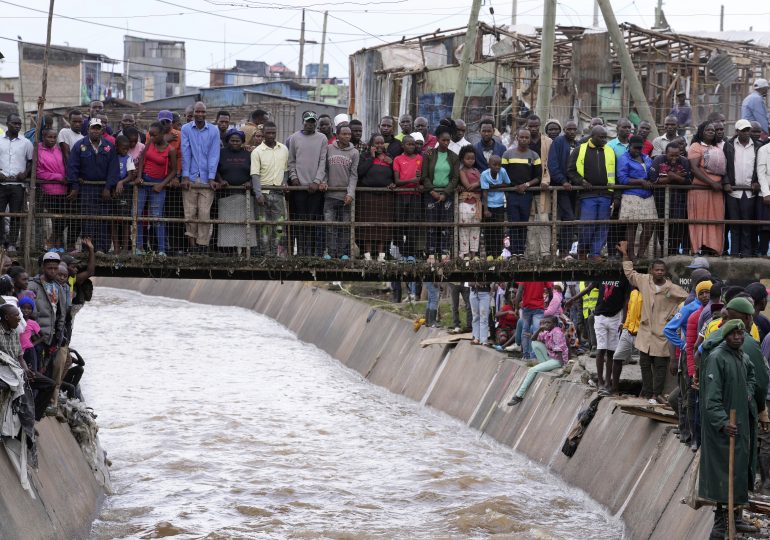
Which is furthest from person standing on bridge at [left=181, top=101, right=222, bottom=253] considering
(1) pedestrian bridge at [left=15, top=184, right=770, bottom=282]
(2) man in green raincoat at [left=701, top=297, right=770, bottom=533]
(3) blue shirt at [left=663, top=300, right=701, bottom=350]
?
(2) man in green raincoat at [left=701, top=297, right=770, bottom=533]

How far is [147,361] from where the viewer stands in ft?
114

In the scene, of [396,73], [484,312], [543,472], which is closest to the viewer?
[543,472]

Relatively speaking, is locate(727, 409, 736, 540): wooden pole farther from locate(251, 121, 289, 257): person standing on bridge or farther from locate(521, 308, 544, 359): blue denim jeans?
locate(521, 308, 544, 359): blue denim jeans

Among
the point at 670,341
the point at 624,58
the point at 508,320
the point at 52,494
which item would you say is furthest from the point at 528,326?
the point at 52,494

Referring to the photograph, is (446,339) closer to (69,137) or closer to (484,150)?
(484,150)

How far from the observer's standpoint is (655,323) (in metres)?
16.5

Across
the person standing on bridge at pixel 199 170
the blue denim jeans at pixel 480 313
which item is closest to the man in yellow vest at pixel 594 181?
the blue denim jeans at pixel 480 313

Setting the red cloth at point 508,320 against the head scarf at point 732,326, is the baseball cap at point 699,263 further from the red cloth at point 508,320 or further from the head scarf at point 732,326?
the head scarf at point 732,326

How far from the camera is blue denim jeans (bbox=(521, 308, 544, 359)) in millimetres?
20875

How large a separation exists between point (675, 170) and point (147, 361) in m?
20.2

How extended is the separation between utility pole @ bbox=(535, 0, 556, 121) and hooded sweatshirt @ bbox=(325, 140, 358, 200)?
24.0 ft

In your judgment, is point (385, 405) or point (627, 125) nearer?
point (627, 125)

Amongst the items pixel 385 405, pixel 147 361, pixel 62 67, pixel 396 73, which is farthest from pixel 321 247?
pixel 62 67

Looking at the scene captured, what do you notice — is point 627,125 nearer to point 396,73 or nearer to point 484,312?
point 484,312
